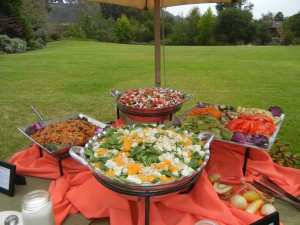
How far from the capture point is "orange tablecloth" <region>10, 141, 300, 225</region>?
131 centimetres

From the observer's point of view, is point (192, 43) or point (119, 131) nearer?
point (119, 131)

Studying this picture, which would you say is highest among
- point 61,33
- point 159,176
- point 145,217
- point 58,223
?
point 61,33

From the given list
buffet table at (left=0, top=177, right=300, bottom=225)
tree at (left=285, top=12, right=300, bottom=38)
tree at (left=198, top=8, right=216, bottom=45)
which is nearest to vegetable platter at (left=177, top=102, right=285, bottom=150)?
buffet table at (left=0, top=177, right=300, bottom=225)

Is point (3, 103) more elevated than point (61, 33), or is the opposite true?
point (61, 33)

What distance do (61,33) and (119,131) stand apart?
18.5 m

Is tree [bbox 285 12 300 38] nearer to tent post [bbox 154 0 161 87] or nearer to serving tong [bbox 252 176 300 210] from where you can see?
tent post [bbox 154 0 161 87]

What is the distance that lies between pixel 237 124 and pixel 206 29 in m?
20.6

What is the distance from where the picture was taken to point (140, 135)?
1376 mm

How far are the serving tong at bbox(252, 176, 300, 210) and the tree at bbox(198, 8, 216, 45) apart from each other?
802 inches

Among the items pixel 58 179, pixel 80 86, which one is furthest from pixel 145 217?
pixel 80 86

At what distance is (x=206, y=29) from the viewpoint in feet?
69.6

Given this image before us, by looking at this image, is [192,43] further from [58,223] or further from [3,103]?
[58,223]

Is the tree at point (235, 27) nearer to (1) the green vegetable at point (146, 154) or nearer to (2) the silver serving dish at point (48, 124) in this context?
(2) the silver serving dish at point (48, 124)

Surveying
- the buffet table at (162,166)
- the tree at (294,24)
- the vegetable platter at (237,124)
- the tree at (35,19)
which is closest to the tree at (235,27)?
the tree at (294,24)
